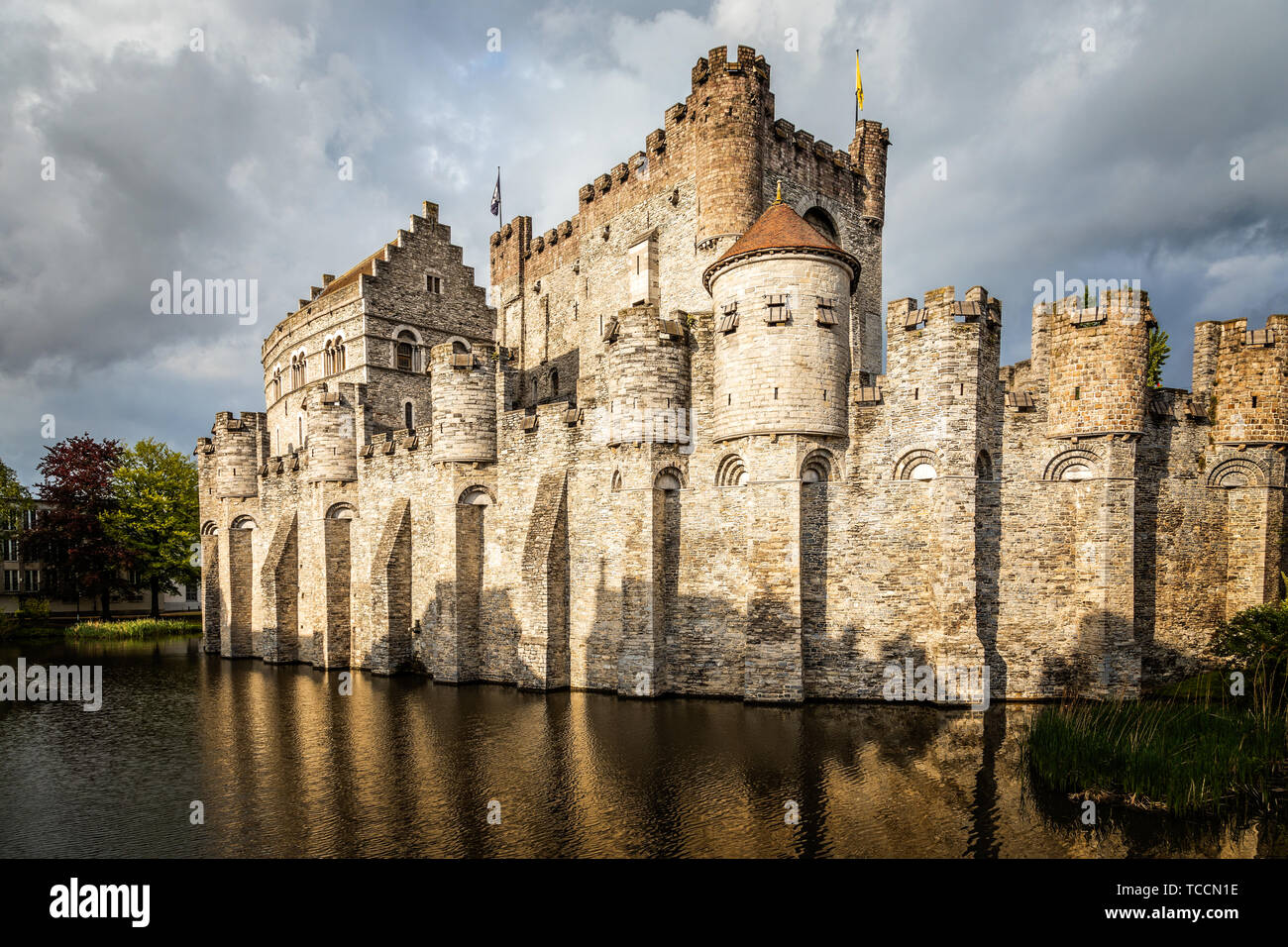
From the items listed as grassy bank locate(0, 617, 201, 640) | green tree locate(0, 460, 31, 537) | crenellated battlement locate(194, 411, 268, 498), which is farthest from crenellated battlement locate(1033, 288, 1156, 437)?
green tree locate(0, 460, 31, 537)

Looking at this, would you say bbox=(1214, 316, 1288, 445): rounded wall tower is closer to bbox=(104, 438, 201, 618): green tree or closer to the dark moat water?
the dark moat water

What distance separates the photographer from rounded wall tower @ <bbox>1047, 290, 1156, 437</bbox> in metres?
17.8

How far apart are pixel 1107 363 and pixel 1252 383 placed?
4.60 meters

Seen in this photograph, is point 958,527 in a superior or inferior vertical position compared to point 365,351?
inferior

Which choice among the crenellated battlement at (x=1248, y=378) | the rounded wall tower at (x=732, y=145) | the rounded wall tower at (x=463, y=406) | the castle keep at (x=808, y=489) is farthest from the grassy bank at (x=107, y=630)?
the crenellated battlement at (x=1248, y=378)

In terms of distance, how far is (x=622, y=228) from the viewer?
95.1 ft

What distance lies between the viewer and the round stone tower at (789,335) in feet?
61.7

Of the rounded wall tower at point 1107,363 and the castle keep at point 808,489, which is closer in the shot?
the rounded wall tower at point 1107,363

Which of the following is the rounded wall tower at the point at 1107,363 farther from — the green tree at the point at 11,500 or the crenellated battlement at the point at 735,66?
the green tree at the point at 11,500

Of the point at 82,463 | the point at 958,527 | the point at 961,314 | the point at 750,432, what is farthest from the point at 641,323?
the point at 82,463

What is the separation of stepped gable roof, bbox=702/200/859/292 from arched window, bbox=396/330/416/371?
65.9 ft

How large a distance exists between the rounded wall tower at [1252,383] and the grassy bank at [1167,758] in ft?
30.2

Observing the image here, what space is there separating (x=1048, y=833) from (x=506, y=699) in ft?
47.2

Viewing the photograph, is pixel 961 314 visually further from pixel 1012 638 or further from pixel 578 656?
pixel 578 656
